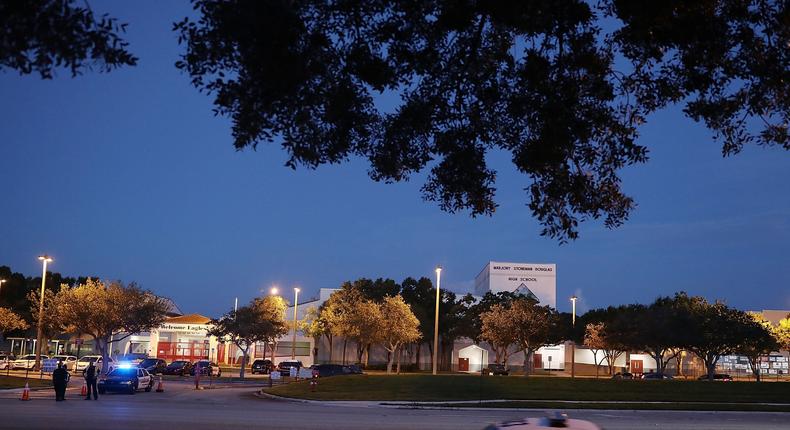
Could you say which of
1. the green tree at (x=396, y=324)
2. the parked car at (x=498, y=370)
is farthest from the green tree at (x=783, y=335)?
the green tree at (x=396, y=324)

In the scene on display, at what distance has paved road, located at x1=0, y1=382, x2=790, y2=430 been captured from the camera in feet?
70.1

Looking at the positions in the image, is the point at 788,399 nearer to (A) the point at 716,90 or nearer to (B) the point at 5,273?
(A) the point at 716,90

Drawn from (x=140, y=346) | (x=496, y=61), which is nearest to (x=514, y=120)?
(x=496, y=61)

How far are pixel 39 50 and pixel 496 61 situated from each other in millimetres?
5237

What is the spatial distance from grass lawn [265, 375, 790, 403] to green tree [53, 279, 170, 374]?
1776 centimetres

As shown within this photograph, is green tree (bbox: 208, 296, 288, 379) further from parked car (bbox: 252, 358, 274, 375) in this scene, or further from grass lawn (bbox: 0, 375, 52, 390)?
grass lawn (bbox: 0, 375, 52, 390)

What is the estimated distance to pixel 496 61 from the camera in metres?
9.70

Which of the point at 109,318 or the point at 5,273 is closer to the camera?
the point at 109,318

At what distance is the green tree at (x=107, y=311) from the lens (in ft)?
189

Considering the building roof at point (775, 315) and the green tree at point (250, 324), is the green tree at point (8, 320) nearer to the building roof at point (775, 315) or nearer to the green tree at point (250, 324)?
the green tree at point (250, 324)

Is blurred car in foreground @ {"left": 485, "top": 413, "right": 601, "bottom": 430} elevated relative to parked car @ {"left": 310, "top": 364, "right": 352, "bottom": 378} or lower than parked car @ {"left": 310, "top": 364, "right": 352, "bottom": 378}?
elevated

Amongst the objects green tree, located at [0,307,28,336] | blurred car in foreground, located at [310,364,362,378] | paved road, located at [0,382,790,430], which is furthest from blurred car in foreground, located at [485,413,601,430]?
green tree, located at [0,307,28,336]

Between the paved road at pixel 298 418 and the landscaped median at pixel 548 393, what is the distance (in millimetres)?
3095

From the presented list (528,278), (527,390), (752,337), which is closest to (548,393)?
(527,390)
